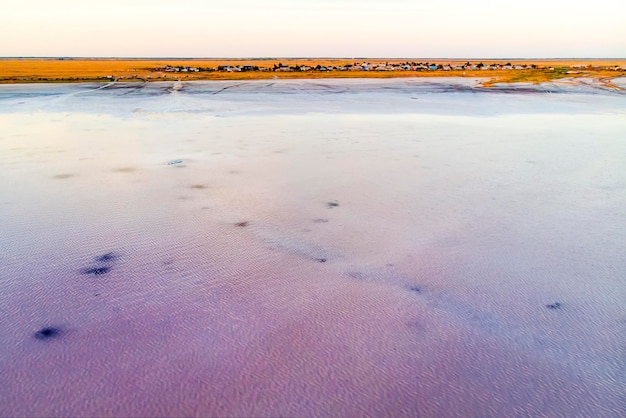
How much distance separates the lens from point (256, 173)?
827 cm

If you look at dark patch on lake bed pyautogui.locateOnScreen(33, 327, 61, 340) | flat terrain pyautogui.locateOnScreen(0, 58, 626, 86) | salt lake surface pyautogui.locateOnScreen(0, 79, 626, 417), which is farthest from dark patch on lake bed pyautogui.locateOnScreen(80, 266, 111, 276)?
flat terrain pyautogui.locateOnScreen(0, 58, 626, 86)

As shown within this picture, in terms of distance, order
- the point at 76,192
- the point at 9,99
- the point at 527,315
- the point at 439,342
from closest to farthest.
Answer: the point at 439,342
the point at 527,315
the point at 76,192
the point at 9,99

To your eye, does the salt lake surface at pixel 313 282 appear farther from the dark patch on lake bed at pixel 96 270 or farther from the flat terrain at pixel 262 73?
the flat terrain at pixel 262 73

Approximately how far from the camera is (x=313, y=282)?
14.7 ft

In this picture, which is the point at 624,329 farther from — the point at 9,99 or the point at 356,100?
the point at 9,99

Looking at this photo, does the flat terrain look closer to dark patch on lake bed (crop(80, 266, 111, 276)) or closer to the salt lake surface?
the salt lake surface

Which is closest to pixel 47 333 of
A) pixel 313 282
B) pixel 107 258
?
pixel 107 258

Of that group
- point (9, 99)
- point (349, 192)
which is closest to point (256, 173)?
point (349, 192)

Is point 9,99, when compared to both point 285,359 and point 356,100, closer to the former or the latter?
point 356,100

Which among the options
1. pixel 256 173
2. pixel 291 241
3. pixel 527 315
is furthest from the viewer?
pixel 256 173

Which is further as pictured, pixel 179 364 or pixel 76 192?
pixel 76 192

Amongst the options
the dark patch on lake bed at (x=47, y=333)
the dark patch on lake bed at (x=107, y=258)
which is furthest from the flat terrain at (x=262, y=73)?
the dark patch on lake bed at (x=47, y=333)

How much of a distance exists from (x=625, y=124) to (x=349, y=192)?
1106 centimetres

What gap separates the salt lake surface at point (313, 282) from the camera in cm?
313
